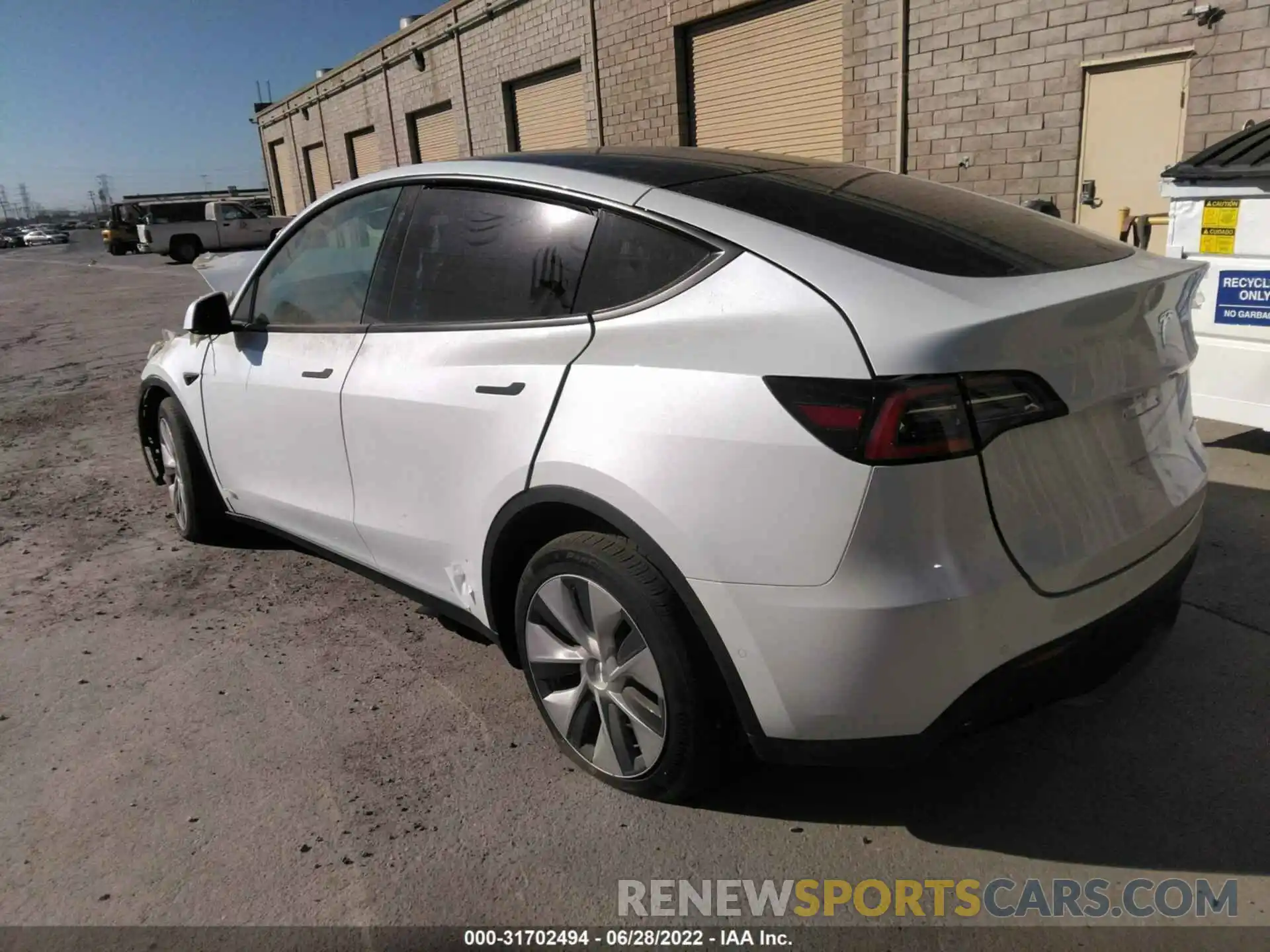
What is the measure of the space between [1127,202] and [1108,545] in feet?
22.6

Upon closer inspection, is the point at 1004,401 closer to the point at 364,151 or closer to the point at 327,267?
the point at 327,267

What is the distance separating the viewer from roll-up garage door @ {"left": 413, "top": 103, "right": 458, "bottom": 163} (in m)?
20.9

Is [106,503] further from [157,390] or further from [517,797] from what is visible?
[517,797]

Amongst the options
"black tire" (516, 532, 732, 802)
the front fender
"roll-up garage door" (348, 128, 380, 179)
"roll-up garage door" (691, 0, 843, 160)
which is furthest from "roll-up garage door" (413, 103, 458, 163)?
"black tire" (516, 532, 732, 802)

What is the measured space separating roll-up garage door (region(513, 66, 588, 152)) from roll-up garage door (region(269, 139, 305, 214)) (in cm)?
1988

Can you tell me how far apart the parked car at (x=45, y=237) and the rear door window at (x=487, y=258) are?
245 ft

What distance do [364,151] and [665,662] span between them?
2779 cm

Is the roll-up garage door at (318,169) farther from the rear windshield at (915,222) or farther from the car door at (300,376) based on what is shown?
the rear windshield at (915,222)

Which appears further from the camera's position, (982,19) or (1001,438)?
(982,19)

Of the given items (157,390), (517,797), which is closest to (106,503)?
(157,390)

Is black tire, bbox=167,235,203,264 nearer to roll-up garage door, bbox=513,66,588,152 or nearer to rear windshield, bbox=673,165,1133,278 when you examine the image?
roll-up garage door, bbox=513,66,588,152

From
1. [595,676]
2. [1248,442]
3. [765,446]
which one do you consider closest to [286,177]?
[1248,442]

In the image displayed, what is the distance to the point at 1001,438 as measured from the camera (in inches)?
76.5

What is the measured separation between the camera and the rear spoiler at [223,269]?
259 inches
